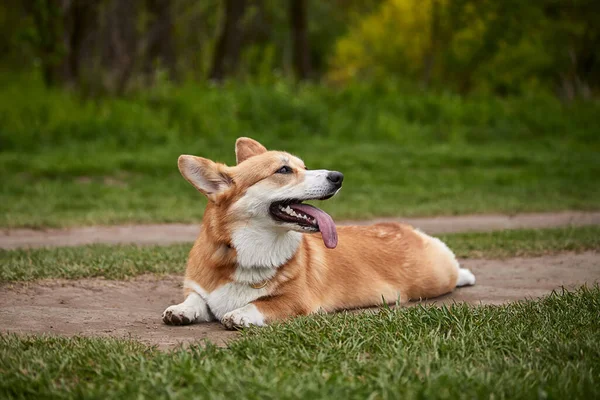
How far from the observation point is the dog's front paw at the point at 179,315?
4.71 m

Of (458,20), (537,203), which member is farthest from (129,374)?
(458,20)

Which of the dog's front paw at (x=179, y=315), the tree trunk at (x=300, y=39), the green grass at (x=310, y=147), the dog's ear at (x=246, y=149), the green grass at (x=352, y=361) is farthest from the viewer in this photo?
the tree trunk at (x=300, y=39)

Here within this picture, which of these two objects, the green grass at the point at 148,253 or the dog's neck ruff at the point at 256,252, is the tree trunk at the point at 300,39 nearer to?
the green grass at the point at 148,253

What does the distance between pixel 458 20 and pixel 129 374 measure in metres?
18.7

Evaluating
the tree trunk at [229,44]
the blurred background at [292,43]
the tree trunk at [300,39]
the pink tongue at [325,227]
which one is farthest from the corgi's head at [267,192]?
the tree trunk at [300,39]

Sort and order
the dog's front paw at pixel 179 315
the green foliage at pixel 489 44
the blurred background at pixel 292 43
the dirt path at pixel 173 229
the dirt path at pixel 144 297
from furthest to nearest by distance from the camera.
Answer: the green foliage at pixel 489 44 → the blurred background at pixel 292 43 → the dirt path at pixel 173 229 → the dog's front paw at pixel 179 315 → the dirt path at pixel 144 297

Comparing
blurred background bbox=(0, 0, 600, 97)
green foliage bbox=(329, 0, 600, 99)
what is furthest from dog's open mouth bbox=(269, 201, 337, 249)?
green foliage bbox=(329, 0, 600, 99)

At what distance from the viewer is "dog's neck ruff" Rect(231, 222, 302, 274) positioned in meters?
4.90

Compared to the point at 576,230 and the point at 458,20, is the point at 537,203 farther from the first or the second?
the point at 458,20

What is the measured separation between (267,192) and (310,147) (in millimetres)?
9082

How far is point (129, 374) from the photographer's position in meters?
3.53

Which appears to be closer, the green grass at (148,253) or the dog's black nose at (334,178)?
the dog's black nose at (334,178)

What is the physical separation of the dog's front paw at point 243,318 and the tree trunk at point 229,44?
14.9 metres

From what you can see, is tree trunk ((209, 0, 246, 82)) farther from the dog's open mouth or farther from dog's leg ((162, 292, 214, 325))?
dog's leg ((162, 292, 214, 325))
